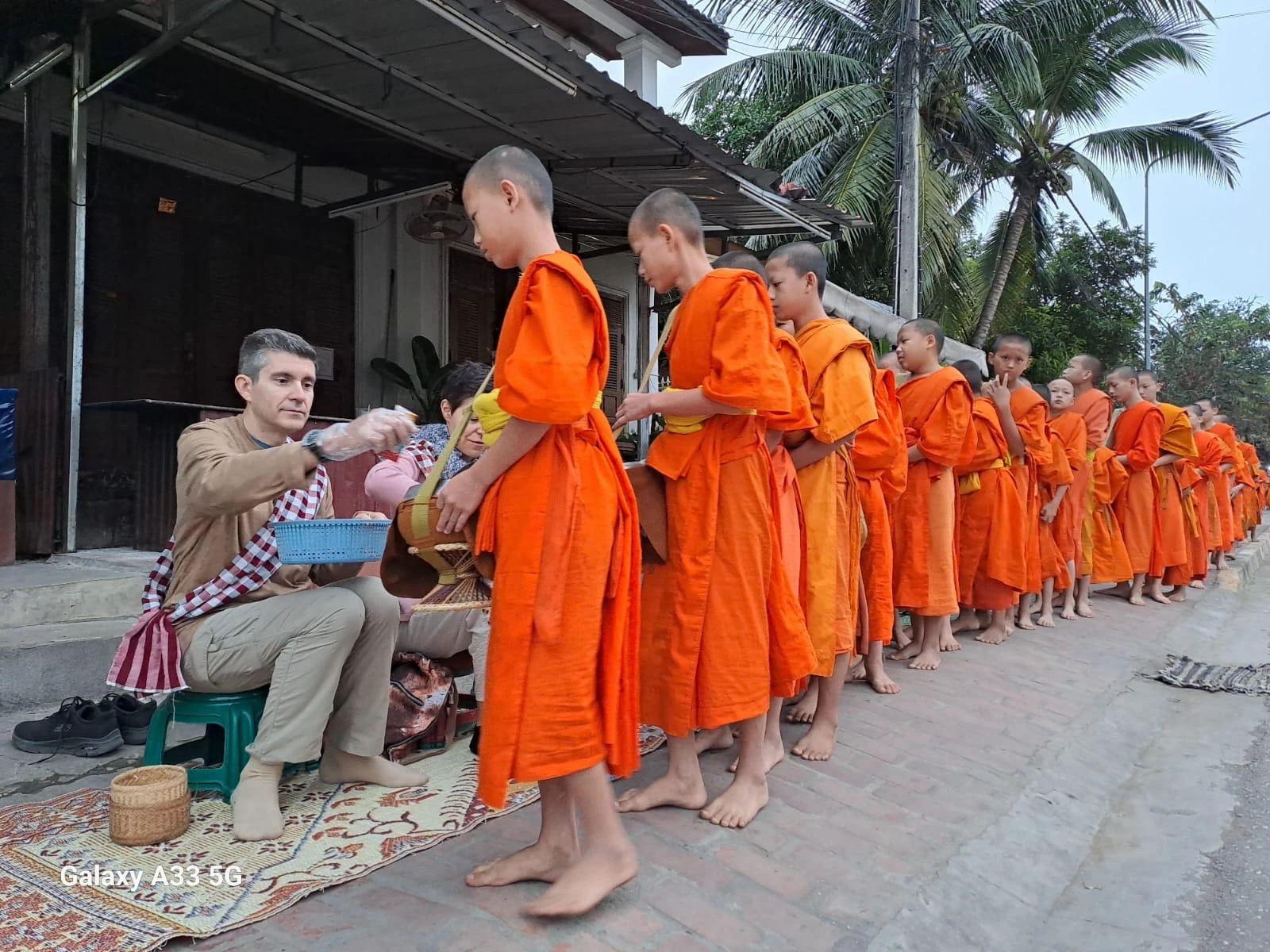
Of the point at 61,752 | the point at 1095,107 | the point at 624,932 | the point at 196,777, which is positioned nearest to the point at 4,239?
the point at 61,752

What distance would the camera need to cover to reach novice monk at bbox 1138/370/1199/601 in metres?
8.19

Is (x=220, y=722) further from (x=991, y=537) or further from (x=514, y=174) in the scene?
(x=991, y=537)

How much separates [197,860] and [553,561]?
131 cm

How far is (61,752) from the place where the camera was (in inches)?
134

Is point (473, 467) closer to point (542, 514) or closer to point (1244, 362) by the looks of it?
point (542, 514)

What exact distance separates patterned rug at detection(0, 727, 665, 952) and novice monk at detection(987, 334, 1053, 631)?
429cm

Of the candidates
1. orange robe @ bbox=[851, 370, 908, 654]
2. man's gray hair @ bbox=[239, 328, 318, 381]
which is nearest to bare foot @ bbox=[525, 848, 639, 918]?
man's gray hair @ bbox=[239, 328, 318, 381]

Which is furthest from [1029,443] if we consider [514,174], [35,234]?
[35,234]

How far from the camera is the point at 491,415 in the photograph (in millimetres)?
2279

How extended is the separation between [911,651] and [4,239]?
605 cm

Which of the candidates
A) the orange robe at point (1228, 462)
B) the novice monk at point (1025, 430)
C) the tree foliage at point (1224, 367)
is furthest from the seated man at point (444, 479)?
the tree foliage at point (1224, 367)

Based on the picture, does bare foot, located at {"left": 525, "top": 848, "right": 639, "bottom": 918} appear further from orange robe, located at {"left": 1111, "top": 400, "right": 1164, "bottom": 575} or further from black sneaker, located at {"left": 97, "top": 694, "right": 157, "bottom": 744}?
orange robe, located at {"left": 1111, "top": 400, "right": 1164, "bottom": 575}

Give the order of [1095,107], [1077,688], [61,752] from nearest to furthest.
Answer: [61,752]
[1077,688]
[1095,107]

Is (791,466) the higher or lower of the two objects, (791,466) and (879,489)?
the higher
